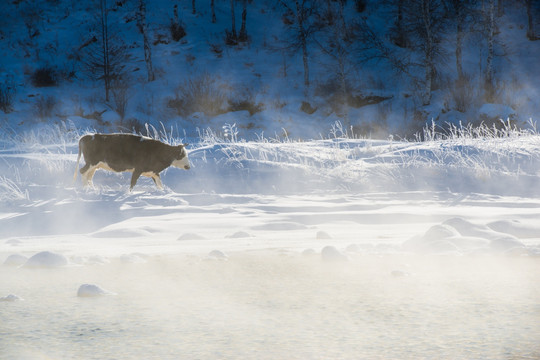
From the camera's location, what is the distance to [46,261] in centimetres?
411

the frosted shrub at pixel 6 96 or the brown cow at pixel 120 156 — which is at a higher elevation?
the brown cow at pixel 120 156

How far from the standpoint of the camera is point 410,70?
27.0 meters

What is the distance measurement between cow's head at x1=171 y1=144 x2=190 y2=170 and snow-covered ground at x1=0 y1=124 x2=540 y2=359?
268 millimetres

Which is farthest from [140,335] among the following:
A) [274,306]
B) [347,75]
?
[347,75]

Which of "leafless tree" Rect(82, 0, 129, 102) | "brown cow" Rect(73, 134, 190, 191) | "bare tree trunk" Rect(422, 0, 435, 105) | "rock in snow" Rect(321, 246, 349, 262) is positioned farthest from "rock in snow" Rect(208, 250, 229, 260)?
"leafless tree" Rect(82, 0, 129, 102)

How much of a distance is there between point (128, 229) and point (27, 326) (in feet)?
10.8

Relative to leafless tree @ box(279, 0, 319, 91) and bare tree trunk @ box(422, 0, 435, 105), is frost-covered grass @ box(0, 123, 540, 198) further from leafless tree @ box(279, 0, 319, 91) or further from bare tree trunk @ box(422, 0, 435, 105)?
leafless tree @ box(279, 0, 319, 91)

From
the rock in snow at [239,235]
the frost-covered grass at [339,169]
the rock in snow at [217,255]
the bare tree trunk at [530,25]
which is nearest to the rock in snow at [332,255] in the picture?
the rock in snow at [217,255]

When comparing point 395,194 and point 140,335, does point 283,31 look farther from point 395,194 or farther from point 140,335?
point 140,335

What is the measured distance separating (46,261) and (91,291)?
1.06 meters

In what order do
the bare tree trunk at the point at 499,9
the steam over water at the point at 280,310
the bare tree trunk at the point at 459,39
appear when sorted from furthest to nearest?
the bare tree trunk at the point at 499,9 < the bare tree trunk at the point at 459,39 < the steam over water at the point at 280,310

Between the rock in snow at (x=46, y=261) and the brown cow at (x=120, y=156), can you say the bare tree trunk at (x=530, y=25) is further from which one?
the rock in snow at (x=46, y=261)

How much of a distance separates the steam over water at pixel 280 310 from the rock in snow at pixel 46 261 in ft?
0.21

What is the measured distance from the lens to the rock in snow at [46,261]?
410 centimetres
